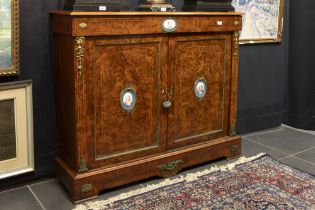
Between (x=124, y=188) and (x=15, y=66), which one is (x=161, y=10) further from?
(x=124, y=188)

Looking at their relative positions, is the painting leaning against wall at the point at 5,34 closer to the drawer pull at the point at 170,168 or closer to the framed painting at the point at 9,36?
the framed painting at the point at 9,36

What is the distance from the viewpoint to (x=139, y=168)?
3086 mm

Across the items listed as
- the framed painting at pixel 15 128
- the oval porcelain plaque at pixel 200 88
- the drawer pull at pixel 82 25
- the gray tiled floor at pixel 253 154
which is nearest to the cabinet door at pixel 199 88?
the oval porcelain plaque at pixel 200 88

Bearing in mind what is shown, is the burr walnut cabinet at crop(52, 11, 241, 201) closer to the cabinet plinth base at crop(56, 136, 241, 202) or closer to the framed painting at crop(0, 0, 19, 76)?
the cabinet plinth base at crop(56, 136, 241, 202)

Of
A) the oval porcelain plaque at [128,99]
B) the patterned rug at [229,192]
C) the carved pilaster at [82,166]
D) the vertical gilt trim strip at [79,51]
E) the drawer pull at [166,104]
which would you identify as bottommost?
the patterned rug at [229,192]

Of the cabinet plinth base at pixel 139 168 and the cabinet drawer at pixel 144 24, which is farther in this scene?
the cabinet plinth base at pixel 139 168

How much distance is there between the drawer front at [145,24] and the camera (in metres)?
2.68

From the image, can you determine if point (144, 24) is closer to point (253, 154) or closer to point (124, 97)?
point (124, 97)

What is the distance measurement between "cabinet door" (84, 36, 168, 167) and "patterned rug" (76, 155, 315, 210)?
30 centimetres

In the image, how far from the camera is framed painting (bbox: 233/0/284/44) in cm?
412

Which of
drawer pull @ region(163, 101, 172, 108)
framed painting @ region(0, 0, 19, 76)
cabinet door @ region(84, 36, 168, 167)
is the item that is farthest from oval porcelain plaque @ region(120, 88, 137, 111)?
framed painting @ region(0, 0, 19, 76)

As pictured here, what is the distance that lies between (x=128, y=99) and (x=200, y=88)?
2.19 feet

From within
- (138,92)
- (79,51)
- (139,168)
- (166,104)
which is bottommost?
(139,168)

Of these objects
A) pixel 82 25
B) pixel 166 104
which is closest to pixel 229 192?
pixel 166 104
